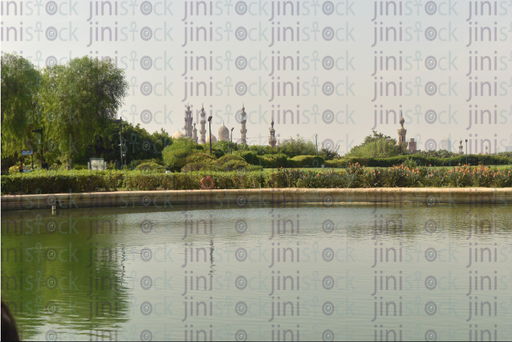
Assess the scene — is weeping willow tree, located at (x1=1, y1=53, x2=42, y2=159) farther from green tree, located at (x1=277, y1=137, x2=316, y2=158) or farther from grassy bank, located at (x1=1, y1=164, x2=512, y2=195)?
green tree, located at (x1=277, y1=137, x2=316, y2=158)

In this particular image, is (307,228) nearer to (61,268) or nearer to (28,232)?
(61,268)

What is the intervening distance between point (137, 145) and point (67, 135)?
18603mm

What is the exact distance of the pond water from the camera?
5020mm

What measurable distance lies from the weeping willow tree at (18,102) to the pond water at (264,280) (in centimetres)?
2749

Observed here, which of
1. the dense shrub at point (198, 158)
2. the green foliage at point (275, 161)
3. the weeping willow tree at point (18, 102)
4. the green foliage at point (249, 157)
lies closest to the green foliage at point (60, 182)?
the dense shrub at point (198, 158)

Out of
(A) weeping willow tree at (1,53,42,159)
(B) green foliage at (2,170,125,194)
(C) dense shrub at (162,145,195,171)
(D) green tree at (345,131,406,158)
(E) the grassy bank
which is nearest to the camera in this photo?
(B) green foliage at (2,170,125,194)

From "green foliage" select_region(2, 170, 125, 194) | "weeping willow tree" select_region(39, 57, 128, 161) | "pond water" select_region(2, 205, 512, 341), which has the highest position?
"weeping willow tree" select_region(39, 57, 128, 161)

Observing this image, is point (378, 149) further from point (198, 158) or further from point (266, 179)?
point (266, 179)

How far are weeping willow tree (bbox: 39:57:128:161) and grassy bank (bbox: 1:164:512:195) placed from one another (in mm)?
17044

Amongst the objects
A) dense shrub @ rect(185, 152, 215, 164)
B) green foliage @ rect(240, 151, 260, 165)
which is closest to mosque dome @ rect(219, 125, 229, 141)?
green foliage @ rect(240, 151, 260, 165)

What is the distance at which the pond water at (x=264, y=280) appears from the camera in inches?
198

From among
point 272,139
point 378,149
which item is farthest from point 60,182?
point 272,139

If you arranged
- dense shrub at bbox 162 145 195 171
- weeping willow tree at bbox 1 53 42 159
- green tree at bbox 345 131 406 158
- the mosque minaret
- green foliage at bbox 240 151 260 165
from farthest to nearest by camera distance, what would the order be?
1. the mosque minaret
2. green tree at bbox 345 131 406 158
3. green foliage at bbox 240 151 260 165
4. weeping willow tree at bbox 1 53 42 159
5. dense shrub at bbox 162 145 195 171

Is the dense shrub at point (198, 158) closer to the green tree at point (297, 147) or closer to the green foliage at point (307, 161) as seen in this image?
the green foliage at point (307, 161)
